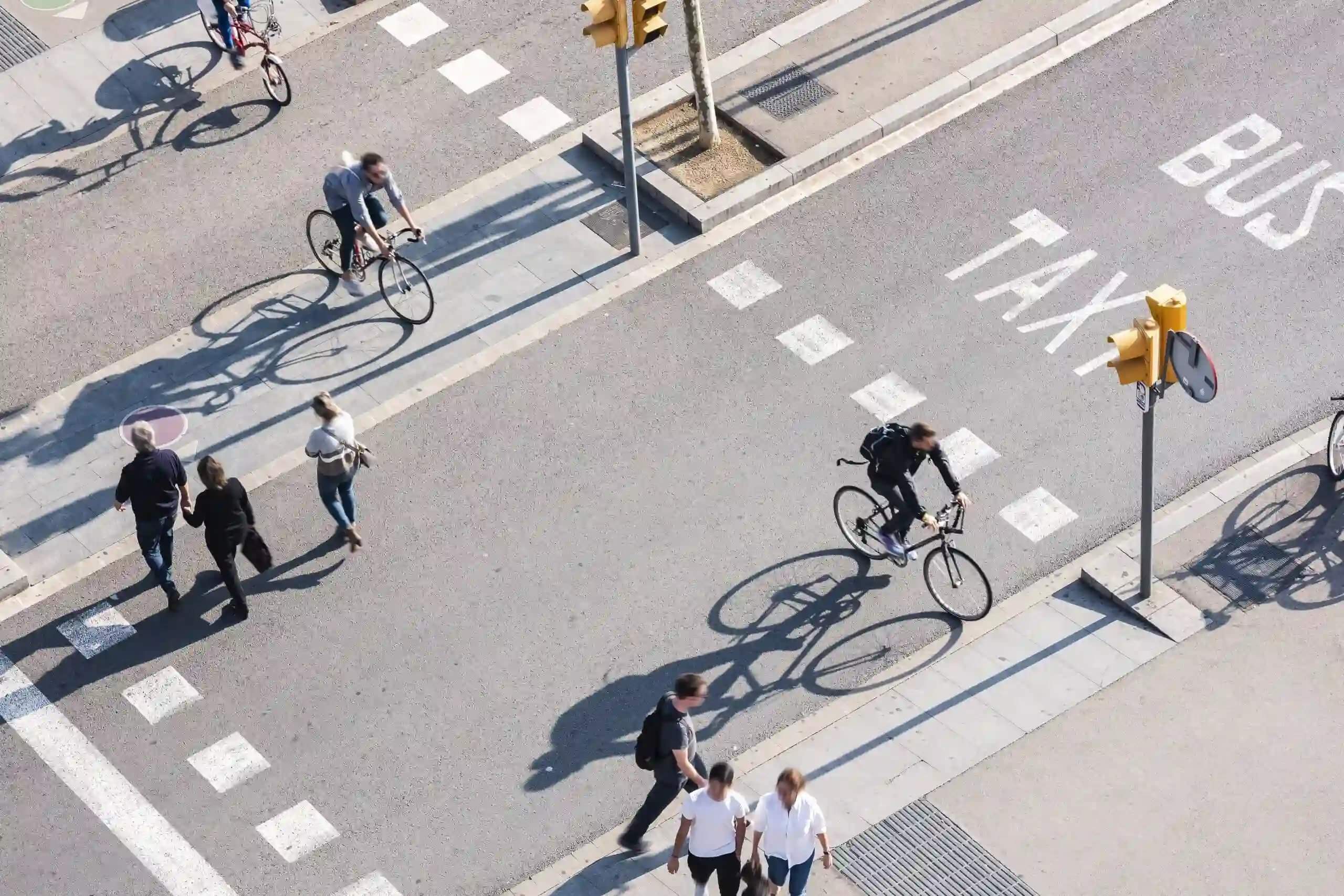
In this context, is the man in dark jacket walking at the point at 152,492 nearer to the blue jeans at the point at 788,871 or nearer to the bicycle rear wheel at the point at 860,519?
the bicycle rear wheel at the point at 860,519

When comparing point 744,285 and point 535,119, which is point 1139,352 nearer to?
point 744,285

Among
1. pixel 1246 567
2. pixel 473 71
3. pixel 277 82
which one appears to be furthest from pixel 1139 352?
pixel 277 82

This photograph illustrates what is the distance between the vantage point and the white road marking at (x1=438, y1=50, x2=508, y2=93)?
19.6 metres

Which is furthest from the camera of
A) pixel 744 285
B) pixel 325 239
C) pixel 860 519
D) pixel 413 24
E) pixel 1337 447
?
pixel 413 24

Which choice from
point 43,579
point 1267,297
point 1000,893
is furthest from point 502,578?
point 1267,297

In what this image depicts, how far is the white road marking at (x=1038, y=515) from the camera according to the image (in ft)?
50.2

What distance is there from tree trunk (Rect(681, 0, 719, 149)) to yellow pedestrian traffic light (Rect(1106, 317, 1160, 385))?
22.0ft

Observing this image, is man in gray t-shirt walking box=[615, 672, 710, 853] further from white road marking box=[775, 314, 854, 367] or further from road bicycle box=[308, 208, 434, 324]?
road bicycle box=[308, 208, 434, 324]

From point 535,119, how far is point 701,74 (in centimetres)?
197

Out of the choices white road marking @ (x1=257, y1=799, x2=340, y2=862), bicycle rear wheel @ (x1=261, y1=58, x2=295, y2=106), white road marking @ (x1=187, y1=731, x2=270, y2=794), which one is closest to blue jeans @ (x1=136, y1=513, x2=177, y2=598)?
white road marking @ (x1=187, y1=731, x2=270, y2=794)

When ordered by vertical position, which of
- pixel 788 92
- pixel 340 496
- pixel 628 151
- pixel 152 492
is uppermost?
pixel 628 151

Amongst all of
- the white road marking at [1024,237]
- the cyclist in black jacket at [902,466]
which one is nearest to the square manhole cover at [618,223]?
the white road marking at [1024,237]

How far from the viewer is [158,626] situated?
49.2 feet

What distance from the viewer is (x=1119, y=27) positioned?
64.6 feet
